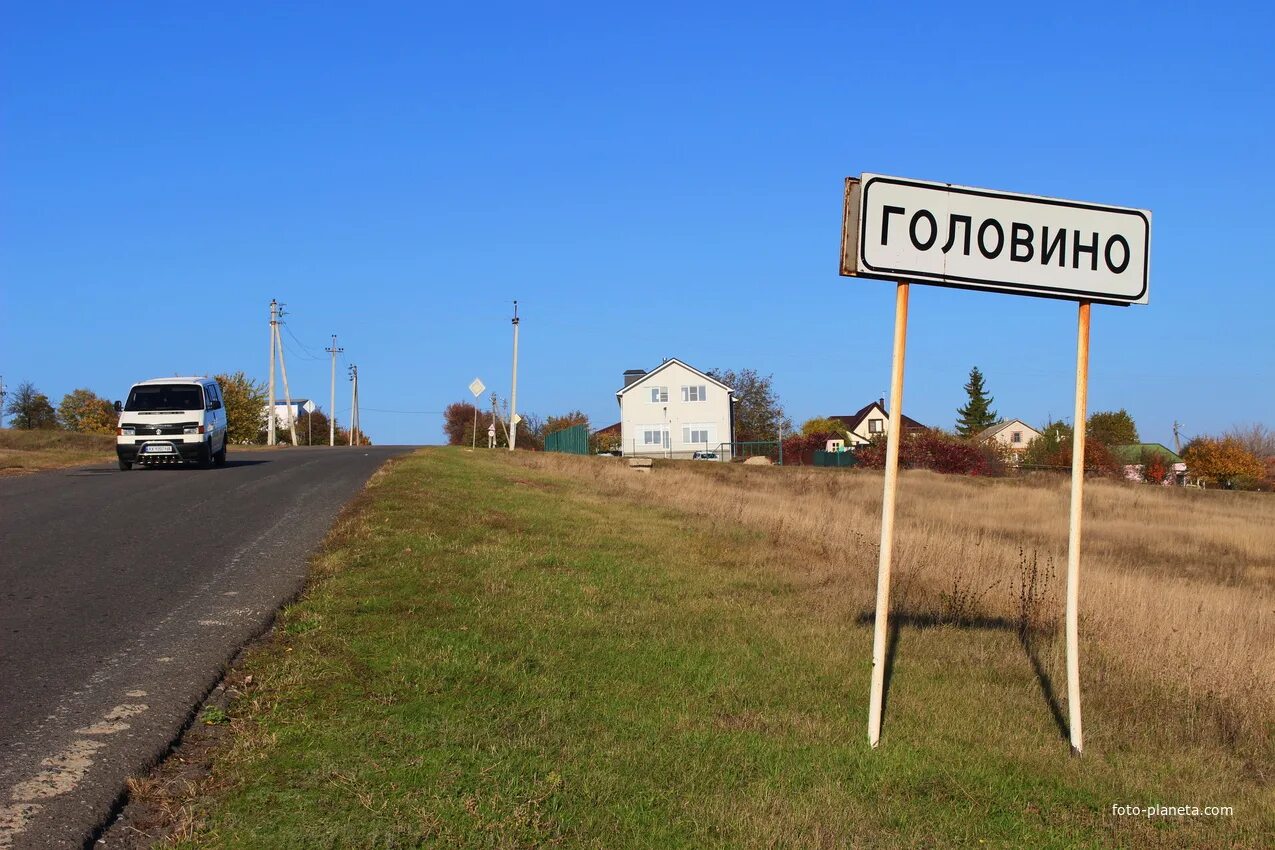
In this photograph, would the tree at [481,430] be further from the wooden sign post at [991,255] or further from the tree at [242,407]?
the wooden sign post at [991,255]

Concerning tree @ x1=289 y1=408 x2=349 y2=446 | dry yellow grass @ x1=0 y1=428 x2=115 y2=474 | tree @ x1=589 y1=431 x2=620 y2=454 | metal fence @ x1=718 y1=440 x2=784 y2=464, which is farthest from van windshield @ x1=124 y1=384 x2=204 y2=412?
tree @ x1=289 y1=408 x2=349 y2=446

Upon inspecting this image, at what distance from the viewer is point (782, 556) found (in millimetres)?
12609

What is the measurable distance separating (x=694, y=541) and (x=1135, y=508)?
87.8 ft

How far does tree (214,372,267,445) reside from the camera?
273 feet

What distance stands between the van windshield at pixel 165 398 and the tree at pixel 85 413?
6553 centimetres

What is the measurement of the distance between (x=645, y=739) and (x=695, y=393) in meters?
76.1

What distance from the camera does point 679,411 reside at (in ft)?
266

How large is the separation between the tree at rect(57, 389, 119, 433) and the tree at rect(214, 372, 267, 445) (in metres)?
9.79

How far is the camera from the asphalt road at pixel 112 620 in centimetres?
464

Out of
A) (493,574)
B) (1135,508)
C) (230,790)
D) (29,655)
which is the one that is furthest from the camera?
(1135,508)

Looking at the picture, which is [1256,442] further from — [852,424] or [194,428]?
[194,428]

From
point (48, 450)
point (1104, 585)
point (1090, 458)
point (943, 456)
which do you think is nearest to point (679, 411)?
point (943, 456)

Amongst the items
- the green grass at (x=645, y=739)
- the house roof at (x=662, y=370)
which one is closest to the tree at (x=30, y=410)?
the house roof at (x=662, y=370)

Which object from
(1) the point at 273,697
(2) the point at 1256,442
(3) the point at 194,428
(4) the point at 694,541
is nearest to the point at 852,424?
(2) the point at 1256,442
